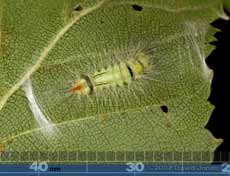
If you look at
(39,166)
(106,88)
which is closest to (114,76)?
(106,88)

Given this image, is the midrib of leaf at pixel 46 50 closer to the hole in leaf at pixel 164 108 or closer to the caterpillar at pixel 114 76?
the caterpillar at pixel 114 76

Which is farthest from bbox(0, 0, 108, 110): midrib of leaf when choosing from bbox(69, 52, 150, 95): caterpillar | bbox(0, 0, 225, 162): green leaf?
bbox(69, 52, 150, 95): caterpillar

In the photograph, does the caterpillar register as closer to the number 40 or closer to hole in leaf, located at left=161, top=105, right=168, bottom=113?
hole in leaf, located at left=161, top=105, right=168, bottom=113

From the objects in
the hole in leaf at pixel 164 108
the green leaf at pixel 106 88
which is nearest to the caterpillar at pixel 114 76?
the green leaf at pixel 106 88

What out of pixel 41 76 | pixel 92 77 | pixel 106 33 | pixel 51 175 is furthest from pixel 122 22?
pixel 51 175

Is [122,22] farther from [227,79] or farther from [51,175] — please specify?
[51,175]

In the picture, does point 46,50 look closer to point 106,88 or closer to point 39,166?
point 106,88

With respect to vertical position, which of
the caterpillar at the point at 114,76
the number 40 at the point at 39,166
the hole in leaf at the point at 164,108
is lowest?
the number 40 at the point at 39,166
